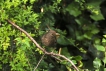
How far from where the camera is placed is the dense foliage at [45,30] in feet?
4.63

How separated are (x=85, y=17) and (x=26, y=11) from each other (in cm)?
71

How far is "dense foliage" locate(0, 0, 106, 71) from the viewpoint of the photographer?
55.5 inches

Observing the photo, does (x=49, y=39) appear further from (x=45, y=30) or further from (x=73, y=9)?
(x=73, y=9)

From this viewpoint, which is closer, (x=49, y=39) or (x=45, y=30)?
(x=49, y=39)

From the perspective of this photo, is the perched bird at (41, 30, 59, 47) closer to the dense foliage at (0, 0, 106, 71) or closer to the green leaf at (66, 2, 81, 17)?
the dense foliage at (0, 0, 106, 71)

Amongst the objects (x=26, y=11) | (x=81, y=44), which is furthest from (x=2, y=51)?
(x=81, y=44)

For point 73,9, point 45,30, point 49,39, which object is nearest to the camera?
point 49,39

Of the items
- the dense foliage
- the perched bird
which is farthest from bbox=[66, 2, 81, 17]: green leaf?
the perched bird

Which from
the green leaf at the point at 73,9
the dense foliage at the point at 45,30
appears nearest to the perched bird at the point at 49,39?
the dense foliage at the point at 45,30

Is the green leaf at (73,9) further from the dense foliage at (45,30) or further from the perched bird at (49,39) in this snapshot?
the perched bird at (49,39)

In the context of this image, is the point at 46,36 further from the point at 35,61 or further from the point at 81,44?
the point at 81,44

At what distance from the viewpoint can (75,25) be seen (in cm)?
206

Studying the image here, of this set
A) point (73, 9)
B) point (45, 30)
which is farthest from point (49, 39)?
point (73, 9)

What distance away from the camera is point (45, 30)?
5.33ft
